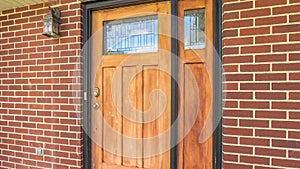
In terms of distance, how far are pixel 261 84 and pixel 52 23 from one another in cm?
184

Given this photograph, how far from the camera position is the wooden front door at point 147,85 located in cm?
200

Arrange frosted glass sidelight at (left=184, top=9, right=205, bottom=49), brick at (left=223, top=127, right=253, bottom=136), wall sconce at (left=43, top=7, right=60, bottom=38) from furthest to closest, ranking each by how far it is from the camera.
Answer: wall sconce at (left=43, top=7, right=60, bottom=38)
frosted glass sidelight at (left=184, top=9, right=205, bottom=49)
brick at (left=223, top=127, right=253, bottom=136)

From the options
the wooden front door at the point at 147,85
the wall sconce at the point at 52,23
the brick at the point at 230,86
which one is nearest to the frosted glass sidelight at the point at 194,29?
the wooden front door at the point at 147,85

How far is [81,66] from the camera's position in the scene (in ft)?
7.78

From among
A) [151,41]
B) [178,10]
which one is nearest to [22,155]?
[151,41]

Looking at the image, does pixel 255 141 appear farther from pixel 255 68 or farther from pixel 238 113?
pixel 255 68

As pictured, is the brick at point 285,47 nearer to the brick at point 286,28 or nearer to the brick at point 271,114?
the brick at point 286,28

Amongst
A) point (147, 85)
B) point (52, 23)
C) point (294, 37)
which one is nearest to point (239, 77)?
point (294, 37)

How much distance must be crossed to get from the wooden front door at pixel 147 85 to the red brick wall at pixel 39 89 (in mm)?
201

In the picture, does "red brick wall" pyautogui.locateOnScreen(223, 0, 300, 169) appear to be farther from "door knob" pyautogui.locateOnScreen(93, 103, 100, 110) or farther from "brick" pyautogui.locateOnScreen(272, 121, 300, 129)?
"door knob" pyautogui.locateOnScreen(93, 103, 100, 110)

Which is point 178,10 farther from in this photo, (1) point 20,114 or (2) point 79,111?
(1) point 20,114

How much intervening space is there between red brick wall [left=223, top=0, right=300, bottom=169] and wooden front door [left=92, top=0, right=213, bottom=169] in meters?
0.20

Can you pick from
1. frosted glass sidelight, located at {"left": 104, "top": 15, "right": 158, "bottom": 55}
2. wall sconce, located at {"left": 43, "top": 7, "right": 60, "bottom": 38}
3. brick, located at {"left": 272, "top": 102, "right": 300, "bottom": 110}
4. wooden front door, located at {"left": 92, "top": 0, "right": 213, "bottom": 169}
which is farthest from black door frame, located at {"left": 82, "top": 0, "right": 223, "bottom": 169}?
brick, located at {"left": 272, "top": 102, "right": 300, "bottom": 110}

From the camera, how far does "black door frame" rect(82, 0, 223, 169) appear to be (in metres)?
1.90
